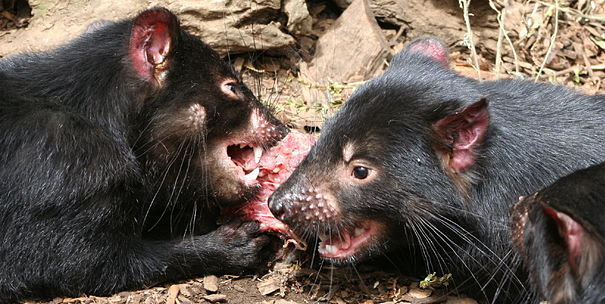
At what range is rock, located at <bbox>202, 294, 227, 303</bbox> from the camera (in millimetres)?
4785

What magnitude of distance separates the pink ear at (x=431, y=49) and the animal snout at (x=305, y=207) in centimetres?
125

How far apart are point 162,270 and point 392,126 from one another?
61.6 inches

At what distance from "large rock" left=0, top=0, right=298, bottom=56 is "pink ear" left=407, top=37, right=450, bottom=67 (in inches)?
83.7

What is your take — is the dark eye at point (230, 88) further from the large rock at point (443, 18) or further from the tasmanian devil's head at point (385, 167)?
the large rock at point (443, 18)

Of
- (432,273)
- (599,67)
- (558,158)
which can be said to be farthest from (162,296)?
(599,67)

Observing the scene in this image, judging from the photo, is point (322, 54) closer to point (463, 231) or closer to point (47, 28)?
point (47, 28)

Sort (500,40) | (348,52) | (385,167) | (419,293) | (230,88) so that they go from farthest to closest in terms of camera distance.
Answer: (348,52)
(500,40)
(230,88)
(419,293)
(385,167)

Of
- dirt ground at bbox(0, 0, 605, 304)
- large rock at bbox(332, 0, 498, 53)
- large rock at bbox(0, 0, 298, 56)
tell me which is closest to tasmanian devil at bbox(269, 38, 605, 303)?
dirt ground at bbox(0, 0, 605, 304)

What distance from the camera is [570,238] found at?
331 centimetres

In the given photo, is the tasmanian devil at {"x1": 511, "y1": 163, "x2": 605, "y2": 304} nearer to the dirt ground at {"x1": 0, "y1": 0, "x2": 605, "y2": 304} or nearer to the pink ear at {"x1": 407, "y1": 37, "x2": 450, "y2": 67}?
the pink ear at {"x1": 407, "y1": 37, "x2": 450, "y2": 67}

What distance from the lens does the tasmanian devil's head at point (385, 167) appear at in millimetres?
4395

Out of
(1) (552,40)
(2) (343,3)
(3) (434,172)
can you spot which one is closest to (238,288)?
(3) (434,172)

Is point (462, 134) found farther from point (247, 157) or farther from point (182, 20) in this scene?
point (182, 20)

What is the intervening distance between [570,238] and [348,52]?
440 cm
